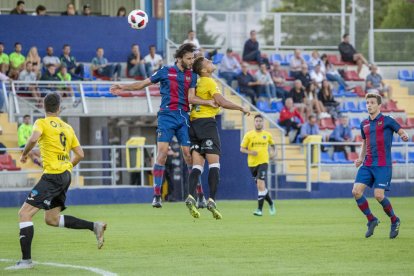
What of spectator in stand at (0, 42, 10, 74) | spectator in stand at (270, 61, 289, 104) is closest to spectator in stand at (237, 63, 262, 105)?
spectator in stand at (270, 61, 289, 104)

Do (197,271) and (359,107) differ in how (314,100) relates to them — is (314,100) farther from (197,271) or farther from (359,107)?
(197,271)

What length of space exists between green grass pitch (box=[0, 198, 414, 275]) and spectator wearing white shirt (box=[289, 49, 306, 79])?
1341cm

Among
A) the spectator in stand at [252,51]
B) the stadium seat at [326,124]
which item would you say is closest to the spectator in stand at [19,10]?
the spectator in stand at [252,51]

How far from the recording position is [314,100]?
33500 mm

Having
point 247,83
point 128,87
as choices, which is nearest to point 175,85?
point 128,87

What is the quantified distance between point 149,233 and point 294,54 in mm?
19844

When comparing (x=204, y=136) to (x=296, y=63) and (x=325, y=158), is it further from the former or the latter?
(x=296, y=63)

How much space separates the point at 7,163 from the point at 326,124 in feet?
33.9

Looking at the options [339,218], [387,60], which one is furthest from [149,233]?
[387,60]

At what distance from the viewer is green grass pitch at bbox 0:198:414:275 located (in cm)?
1160

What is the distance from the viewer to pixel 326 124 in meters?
33.2

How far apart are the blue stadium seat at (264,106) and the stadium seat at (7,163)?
8.61m

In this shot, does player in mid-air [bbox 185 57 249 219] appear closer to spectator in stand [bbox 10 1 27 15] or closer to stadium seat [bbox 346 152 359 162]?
stadium seat [bbox 346 152 359 162]

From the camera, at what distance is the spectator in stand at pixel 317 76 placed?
1347 inches
